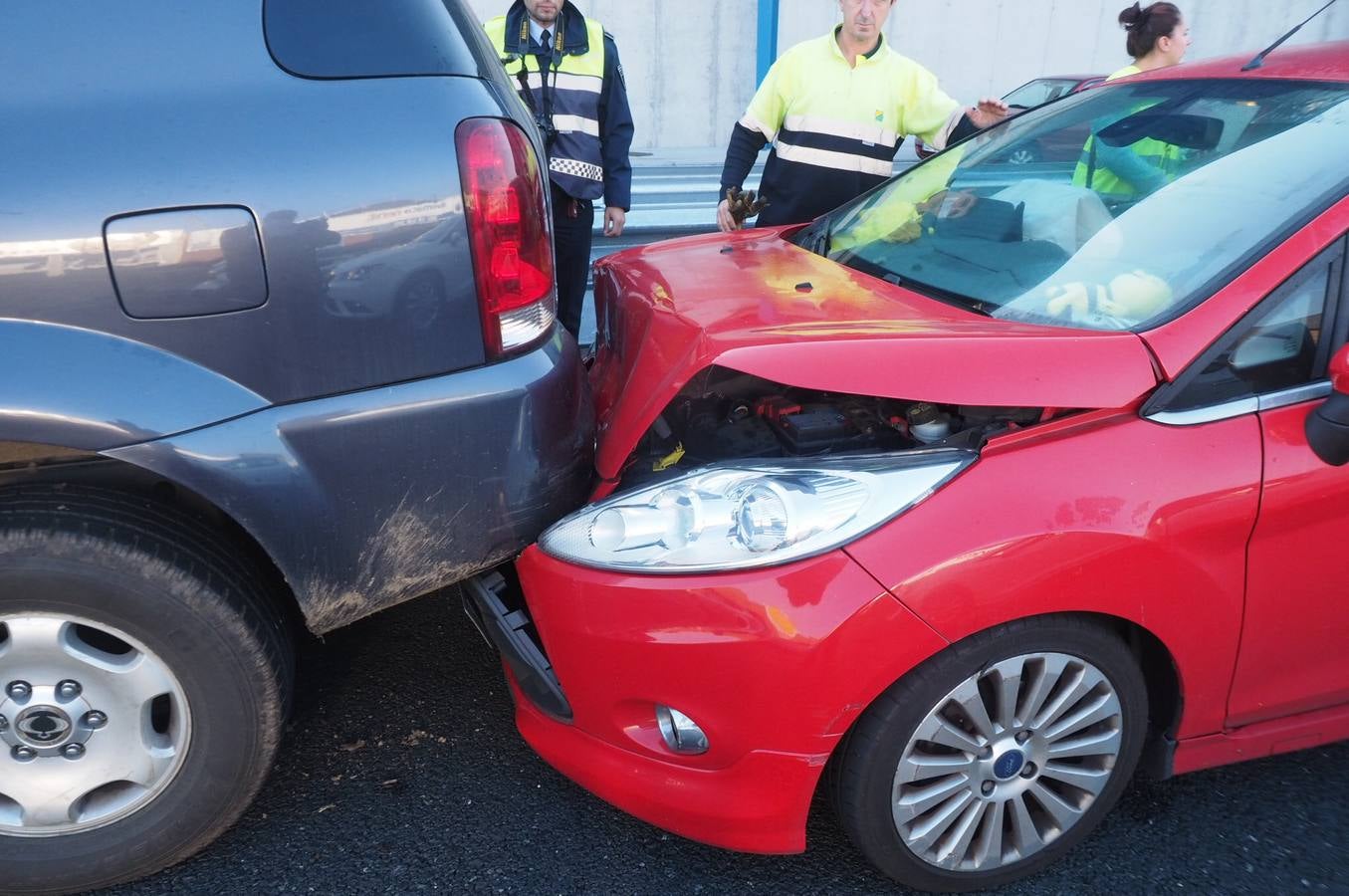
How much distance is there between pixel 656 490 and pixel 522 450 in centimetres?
28

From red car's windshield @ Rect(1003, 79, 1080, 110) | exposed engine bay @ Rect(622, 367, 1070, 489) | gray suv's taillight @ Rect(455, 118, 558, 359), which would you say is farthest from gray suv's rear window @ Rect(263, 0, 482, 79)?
red car's windshield @ Rect(1003, 79, 1080, 110)

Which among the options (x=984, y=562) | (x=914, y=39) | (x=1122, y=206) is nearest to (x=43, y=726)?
(x=984, y=562)

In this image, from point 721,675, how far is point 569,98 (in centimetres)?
317

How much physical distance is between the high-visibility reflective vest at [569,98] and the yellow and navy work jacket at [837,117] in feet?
2.28

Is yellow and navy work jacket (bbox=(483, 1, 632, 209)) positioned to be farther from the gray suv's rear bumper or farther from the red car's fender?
the red car's fender

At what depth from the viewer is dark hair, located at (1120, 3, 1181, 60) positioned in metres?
4.50

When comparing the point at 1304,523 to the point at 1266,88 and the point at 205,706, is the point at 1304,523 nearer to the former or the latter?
the point at 1266,88

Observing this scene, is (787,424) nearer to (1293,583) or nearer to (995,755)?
(995,755)

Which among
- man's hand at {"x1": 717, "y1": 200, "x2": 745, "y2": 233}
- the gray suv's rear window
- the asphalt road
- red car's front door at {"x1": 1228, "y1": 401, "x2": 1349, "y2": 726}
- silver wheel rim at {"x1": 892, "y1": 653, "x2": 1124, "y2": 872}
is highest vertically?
the gray suv's rear window

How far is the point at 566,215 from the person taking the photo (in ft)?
14.3

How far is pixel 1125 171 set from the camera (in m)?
2.48

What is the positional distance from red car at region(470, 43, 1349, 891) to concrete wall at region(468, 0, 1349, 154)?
1591 cm

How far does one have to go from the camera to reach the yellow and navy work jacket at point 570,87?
13.5ft

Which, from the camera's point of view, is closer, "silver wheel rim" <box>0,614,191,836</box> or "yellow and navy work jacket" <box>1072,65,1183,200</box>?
"silver wheel rim" <box>0,614,191,836</box>
